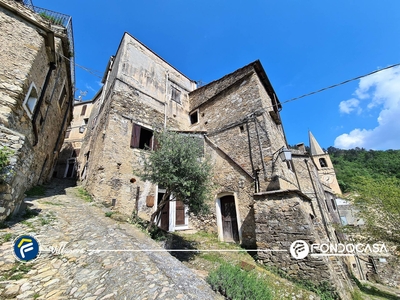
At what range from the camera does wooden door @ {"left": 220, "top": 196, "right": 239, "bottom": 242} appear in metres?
8.02

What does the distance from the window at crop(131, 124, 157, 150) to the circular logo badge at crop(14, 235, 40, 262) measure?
594 centimetres

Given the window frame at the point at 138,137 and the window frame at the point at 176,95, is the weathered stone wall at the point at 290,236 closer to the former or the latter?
the window frame at the point at 138,137

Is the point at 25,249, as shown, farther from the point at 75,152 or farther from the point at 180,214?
the point at 75,152

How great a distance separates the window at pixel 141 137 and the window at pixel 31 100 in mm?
4212

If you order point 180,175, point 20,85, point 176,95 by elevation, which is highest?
point 176,95

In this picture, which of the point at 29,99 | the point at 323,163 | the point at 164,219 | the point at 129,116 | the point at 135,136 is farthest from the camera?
the point at 323,163

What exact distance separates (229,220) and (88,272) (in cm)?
654

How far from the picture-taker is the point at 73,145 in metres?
18.1

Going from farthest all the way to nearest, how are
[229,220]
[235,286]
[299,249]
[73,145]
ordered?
[73,145]
[229,220]
[299,249]
[235,286]

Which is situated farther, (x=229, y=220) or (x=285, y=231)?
(x=229, y=220)

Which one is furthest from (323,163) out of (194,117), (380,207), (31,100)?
(31,100)

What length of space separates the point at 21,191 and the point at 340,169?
52196mm

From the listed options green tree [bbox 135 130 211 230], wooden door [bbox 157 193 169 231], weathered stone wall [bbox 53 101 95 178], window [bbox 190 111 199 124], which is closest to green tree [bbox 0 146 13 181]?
green tree [bbox 135 130 211 230]

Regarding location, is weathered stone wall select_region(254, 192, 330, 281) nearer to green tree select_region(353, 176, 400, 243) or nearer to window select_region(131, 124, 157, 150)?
window select_region(131, 124, 157, 150)
